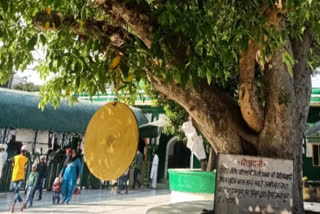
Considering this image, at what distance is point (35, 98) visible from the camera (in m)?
12.4

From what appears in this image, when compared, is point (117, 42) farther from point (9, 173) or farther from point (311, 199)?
point (9, 173)

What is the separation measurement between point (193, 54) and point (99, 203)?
26.3 ft

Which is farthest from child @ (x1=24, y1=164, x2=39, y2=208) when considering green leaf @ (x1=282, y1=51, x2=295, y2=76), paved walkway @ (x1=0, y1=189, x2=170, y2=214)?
green leaf @ (x1=282, y1=51, x2=295, y2=76)

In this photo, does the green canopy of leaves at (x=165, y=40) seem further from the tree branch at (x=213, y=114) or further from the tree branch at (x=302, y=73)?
the tree branch at (x=302, y=73)

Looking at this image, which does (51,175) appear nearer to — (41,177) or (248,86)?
(41,177)

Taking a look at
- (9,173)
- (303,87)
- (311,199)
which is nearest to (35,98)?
(9,173)

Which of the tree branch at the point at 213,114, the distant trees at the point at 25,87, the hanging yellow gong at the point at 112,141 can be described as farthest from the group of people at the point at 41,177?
the distant trees at the point at 25,87

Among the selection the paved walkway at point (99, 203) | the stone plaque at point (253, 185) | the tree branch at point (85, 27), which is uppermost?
the tree branch at point (85, 27)

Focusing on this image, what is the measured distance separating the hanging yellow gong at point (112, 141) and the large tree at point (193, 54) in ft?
1.02

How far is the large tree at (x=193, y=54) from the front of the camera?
103 inches

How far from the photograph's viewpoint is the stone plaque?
3.03 m

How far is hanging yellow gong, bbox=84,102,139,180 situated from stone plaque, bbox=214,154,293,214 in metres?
0.92

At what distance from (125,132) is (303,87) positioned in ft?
6.97

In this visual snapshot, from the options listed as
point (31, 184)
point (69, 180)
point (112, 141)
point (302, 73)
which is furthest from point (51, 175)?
point (302, 73)
